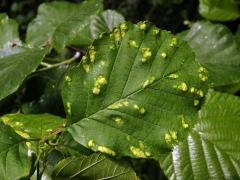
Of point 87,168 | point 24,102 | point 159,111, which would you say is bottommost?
point 24,102

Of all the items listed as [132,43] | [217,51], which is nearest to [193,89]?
[132,43]

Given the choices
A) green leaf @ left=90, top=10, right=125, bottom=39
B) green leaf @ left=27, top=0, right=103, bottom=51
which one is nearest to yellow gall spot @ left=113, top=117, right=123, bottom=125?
green leaf @ left=27, top=0, right=103, bottom=51

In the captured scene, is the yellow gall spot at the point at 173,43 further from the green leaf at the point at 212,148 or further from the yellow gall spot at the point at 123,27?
the green leaf at the point at 212,148

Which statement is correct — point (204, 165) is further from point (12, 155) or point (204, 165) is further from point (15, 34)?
point (15, 34)

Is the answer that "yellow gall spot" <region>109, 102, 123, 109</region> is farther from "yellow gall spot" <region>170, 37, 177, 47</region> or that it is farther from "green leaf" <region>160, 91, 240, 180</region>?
"green leaf" <region>160, 91, 240, 180</region>

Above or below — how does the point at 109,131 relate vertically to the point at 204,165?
above

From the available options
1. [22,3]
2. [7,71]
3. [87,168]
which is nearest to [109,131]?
[87,168]

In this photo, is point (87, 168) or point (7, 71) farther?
point (7, 71)
